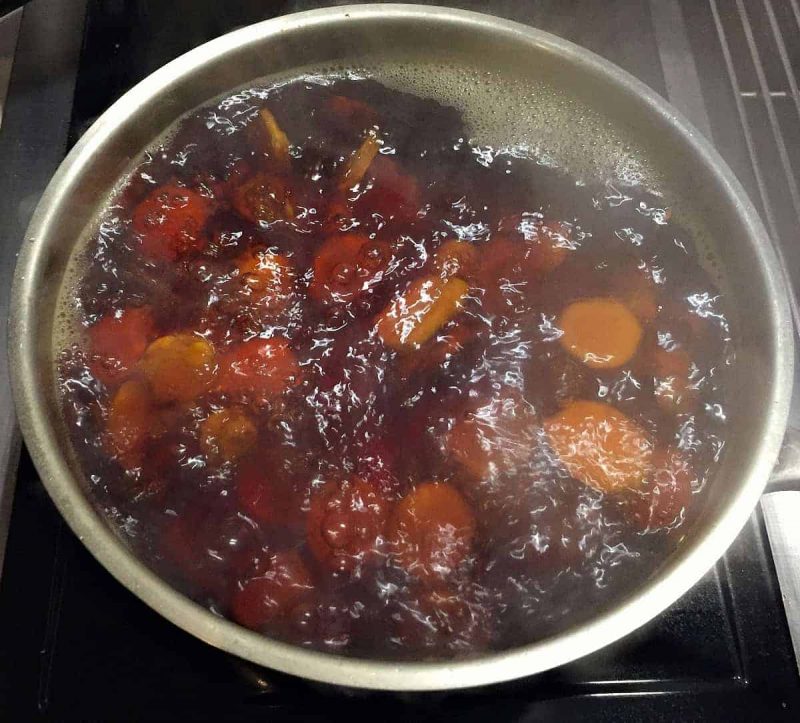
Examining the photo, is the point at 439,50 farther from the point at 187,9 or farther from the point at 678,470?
the point at 678,470

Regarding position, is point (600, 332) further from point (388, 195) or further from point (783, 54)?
point (783, 54)

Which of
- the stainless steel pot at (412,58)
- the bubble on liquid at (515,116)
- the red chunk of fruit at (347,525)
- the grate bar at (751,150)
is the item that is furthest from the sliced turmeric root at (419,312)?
the grate bar at (751,150)

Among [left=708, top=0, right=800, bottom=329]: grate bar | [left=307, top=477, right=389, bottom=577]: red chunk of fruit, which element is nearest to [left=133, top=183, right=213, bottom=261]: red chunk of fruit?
[left=307, top=477, right=389, bottom=577]: red chunk of fruit

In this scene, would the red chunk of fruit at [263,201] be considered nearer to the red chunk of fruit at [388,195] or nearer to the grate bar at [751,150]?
the red chunk of fruit at [388,195]

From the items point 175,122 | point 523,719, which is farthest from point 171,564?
point 175,122

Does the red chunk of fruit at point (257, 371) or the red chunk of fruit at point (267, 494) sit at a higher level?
the red chunk of fruit at point (257, 371)

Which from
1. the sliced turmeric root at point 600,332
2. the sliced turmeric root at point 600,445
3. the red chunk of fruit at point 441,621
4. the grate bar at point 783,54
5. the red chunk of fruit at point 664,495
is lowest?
the red chunk of fruit at point 441,621

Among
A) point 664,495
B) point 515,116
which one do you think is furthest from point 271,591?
point 515,116
